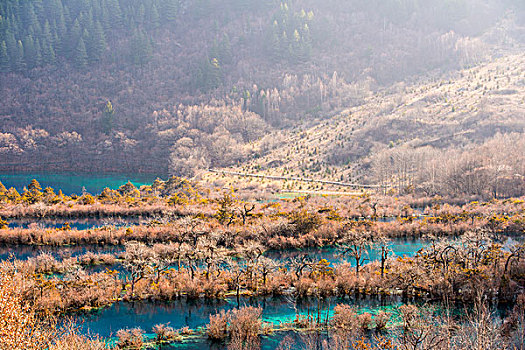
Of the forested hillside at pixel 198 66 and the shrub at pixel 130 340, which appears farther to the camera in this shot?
the forested hillside at pixel 198 66

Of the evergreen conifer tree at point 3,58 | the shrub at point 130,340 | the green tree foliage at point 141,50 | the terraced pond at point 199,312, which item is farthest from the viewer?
the green tree foliage at point 141,50

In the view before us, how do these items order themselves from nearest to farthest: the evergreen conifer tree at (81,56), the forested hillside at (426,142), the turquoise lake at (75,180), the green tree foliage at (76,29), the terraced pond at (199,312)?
the terraced pond at (199,312) → the forested hillside at (426,142) → the turquoise lake at (75,180) → the evergreen conifer tree at (81,56) → the green tree foliage at (76,29)

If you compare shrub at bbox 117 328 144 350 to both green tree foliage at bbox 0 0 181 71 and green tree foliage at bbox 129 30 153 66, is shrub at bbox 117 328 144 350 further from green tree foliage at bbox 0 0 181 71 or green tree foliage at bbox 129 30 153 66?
green tree foliage at bbox 0 0 181 71

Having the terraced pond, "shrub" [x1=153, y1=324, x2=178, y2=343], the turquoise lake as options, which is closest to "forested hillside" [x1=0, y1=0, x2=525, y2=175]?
the turquoise lake

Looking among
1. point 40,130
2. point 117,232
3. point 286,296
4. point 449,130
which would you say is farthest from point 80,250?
point 40,130

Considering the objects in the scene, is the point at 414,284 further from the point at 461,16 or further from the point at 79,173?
the point at 461,16

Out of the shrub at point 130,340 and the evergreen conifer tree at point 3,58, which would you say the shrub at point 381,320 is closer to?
the shrub at point 130,340

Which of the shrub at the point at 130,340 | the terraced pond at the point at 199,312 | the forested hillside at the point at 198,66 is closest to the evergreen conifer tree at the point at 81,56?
the forested hillside at the point at 198,66
